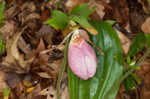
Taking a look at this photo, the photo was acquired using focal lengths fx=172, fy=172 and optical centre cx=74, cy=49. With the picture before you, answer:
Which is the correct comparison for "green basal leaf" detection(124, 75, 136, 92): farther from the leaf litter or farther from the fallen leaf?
the fallen leaf

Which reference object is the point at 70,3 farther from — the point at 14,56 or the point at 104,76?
the point at 104,76

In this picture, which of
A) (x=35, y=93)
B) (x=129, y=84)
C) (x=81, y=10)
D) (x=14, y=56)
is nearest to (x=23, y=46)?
(x=14, y=56)

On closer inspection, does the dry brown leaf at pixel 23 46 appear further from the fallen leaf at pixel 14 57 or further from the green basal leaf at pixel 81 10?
the green basal leaf at pixel 81 10

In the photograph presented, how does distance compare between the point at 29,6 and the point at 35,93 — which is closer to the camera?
the point at 35,93

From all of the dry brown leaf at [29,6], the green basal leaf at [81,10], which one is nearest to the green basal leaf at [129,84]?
the green basal leaf at [81,10]

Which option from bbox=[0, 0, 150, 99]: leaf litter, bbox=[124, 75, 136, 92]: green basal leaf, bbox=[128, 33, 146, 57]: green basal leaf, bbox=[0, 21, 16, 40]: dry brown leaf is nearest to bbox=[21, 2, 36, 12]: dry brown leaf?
bbox=[0, 0, 150, 99]: leaf litter

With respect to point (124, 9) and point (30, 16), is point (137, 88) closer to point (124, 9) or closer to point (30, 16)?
point (124, 9)
